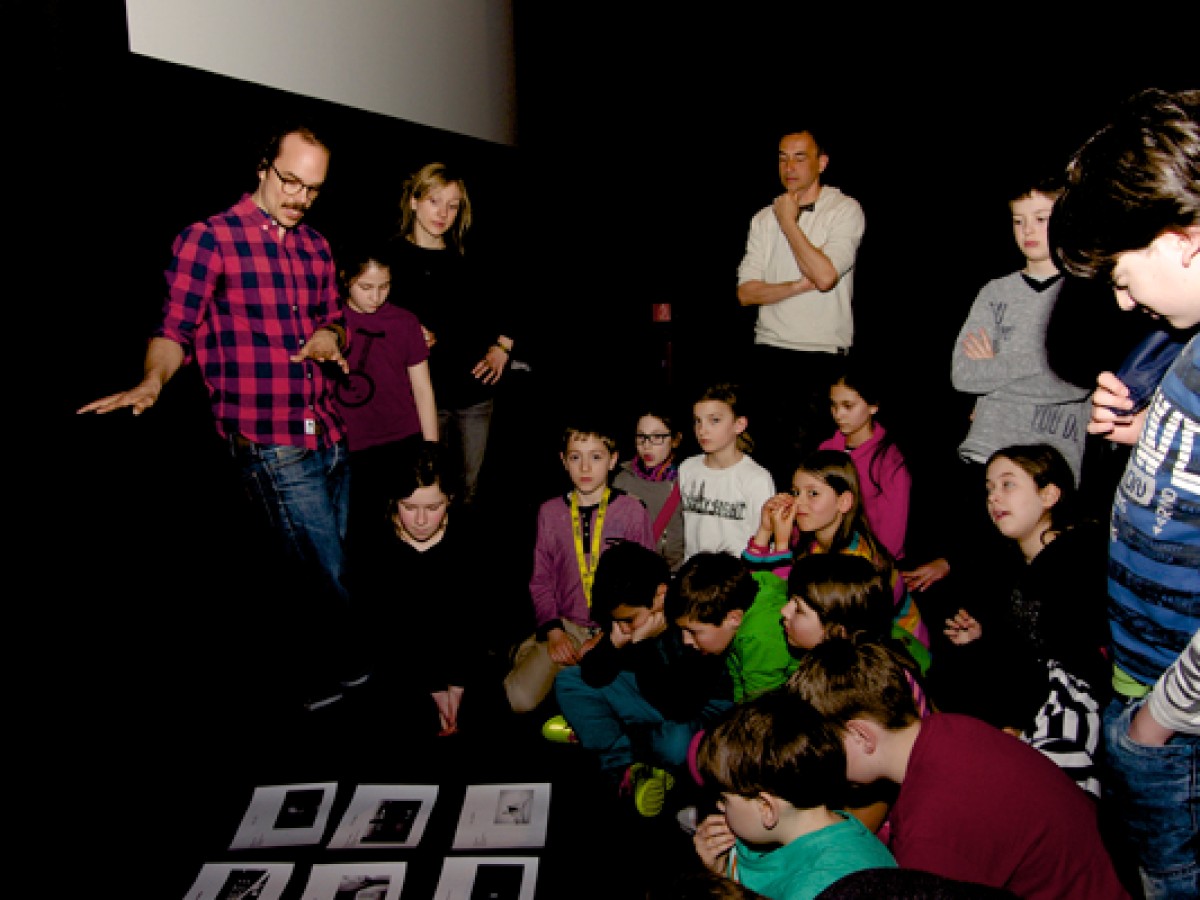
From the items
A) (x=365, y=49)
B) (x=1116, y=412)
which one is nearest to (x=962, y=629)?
(x=1116, y=412)

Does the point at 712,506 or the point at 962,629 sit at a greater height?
the point at 712,506

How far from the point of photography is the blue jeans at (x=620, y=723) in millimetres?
2486

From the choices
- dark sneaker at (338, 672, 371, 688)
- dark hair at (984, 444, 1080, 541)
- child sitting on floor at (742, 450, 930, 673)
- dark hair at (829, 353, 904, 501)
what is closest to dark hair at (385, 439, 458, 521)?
dark sneaker at (338, 672, 371, 688)

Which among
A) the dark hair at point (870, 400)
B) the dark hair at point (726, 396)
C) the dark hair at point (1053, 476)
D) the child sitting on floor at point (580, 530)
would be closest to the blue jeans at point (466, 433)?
the child sitting on floor at point (580, 530)

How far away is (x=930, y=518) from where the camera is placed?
4.11 metres

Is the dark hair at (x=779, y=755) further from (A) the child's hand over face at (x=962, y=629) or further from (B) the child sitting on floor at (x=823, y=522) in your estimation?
(A) the child's hand over face at (x=962, y=629)

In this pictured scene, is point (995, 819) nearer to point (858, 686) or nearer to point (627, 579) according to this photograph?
point (858, 686)

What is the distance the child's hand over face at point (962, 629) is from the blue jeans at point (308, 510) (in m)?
2.17

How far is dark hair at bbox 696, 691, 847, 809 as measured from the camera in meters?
1.54

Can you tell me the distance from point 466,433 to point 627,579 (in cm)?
129

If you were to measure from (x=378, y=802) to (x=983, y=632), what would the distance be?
230cm

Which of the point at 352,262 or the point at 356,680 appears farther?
the point at 352,262

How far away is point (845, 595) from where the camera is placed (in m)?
2.24

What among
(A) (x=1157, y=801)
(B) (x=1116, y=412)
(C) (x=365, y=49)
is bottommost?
(A) (x=1157, y=801)
